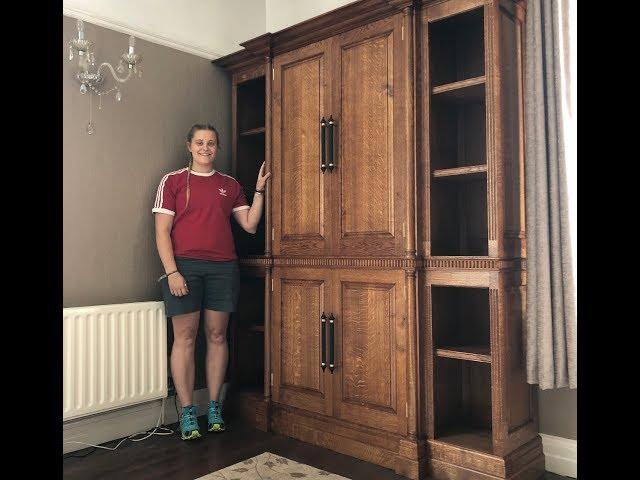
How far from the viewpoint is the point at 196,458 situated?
7.96 feet

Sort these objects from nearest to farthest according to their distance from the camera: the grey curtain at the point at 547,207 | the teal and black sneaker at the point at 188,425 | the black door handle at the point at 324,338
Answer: the grey curtain at the point at 547,207
the black door handle at the point at 324,338
the teal and black sneaker at the point at 188,425

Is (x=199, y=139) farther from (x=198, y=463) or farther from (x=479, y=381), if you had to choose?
(x=479, y=381)

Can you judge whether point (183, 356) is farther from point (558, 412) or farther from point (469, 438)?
point (558, 412)

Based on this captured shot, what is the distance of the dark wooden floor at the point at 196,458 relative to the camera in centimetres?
225

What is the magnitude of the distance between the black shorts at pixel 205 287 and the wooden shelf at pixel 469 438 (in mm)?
1254

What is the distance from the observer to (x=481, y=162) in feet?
8.10

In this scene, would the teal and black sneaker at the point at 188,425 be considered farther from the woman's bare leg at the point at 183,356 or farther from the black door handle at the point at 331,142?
the black door handle at the point at 331,142

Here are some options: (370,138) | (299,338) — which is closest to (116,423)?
(299,338)

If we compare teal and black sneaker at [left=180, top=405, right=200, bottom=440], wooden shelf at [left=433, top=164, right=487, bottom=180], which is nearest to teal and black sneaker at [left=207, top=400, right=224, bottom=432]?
teal and black sneaker at [left=180, top=405, right=200, bottom=440]

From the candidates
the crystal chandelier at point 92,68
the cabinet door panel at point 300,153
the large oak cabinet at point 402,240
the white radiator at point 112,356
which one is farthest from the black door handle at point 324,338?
the crystal chandelier at point 92,68

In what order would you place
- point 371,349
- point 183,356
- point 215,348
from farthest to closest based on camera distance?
point 215,348 → point 183,356 → point 371,349

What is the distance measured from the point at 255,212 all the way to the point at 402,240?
96cm

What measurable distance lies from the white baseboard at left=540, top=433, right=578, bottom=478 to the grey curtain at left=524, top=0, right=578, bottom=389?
1.03 ft
